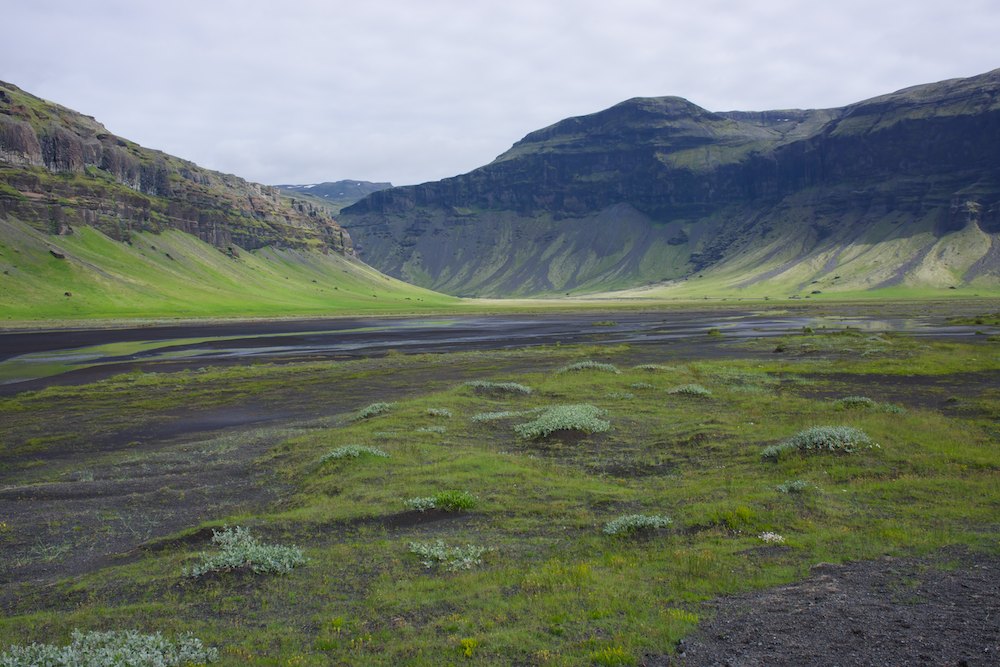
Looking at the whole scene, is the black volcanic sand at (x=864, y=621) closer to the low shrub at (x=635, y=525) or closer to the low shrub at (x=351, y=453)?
the low shrub at (x=635, y=525)

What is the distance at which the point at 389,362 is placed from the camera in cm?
6356

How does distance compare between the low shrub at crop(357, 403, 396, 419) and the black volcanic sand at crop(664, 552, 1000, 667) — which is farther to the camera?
the low shrub at crop(357, 403, 396, 419)

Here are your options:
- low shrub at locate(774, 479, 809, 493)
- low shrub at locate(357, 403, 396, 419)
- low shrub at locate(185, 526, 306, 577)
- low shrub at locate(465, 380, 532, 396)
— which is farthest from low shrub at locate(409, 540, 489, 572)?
low shrub at locate(465, 380, 532, 396)

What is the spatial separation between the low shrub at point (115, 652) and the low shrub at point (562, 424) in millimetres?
18821

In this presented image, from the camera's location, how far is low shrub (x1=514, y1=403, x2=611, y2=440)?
28047 millimetres

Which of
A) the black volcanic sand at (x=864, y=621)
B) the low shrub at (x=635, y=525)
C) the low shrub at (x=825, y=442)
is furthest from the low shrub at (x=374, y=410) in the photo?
the black volcanic sand at (x=864, y=621)

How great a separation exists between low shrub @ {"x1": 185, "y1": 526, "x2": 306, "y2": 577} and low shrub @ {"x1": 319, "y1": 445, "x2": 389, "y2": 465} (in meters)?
8.82

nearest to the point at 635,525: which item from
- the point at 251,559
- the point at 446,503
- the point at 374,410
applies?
the point at 446,503

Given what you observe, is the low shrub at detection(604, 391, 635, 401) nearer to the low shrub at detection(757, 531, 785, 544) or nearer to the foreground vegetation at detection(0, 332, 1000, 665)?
the foreground vegetation at detection(0, 332, 1000, 665)

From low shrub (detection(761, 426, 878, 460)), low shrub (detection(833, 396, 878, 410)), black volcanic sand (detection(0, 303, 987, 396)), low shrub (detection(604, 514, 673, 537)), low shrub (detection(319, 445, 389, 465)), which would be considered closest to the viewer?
low shrub (detection(604, 514, 673, 537))

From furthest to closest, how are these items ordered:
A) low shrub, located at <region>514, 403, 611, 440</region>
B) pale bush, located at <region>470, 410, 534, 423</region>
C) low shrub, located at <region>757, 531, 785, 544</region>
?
pale bush, located at <region>470, 410, 534, 423</region> → low shrub, located at <region>514, 403, 611, 440</region> → low shrub, located at <region>757, 531, 785, 544</region>

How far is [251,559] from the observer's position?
14.2 meters

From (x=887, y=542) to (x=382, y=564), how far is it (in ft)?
37.0

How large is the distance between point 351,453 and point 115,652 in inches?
581
